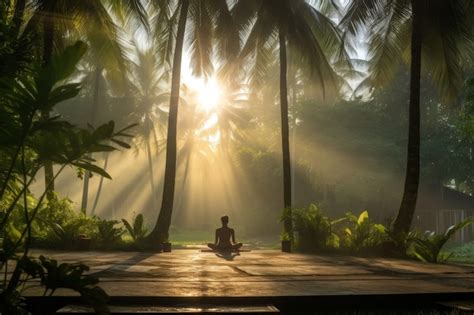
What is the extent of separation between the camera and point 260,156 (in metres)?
32.5

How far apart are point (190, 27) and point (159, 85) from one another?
2091cm

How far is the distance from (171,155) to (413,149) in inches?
249

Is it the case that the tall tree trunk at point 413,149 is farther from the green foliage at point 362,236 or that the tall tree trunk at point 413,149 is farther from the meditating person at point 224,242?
the meditating person at point 224,242

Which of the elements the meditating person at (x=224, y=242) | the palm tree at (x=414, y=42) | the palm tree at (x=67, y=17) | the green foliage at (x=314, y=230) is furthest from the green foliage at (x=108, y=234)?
the palm tree at (x=414, y=42)

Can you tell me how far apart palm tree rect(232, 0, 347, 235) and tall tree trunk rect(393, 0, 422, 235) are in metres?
2.54

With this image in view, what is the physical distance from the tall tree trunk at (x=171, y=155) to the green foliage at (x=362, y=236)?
4.72 metres

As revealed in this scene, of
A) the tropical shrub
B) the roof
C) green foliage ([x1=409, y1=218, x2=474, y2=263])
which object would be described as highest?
the roof

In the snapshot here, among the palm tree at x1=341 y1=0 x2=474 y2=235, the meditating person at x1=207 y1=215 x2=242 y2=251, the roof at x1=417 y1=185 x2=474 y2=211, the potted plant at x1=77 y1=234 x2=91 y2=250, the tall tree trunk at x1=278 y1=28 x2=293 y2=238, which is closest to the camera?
the potted plant at x1=77 y1=234 x2=91 y2=250

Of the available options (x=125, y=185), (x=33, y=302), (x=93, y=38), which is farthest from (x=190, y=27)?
(x=125, y=185)

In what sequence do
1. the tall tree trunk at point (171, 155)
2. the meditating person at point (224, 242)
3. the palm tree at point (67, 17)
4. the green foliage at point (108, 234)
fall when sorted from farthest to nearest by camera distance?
1. the tall tree trunk at point (171, 155)
2. the green foliage at point (108, 234)
3. the palm tree at point (67, 17)
4. the meditating person at point (224, 242)

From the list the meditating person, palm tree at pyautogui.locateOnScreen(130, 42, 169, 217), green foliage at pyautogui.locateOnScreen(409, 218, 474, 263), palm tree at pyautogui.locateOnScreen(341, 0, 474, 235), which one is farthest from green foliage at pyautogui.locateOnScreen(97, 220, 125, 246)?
palm tree at pyautogui.locateOnScreen(130, 42, 169, 217)

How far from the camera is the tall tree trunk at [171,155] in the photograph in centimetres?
1282

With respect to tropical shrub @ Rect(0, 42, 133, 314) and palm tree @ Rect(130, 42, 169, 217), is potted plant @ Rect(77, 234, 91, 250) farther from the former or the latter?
palm tree @ Rect(130, 42, 169, 217)

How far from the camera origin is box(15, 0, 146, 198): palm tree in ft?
37.3
